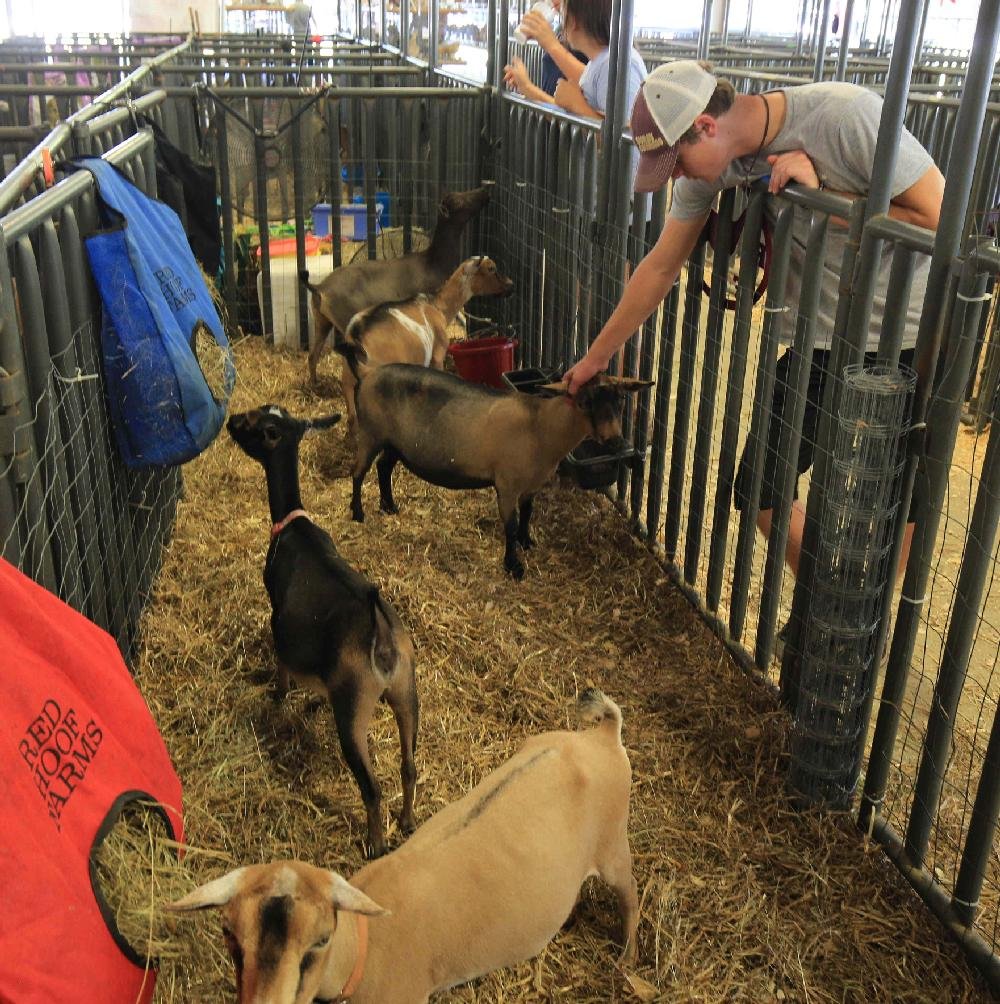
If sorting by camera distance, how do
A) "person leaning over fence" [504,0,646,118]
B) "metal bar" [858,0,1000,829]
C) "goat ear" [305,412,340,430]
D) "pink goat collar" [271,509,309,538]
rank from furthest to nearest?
"person leaning over fence" [504,0,646,118] → "goat ear" [305,412,340,430] → "pink goat collar" [271,509,309,538] → "metal bar" [858,0,1000,829]

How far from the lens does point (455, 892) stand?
7.48 ft

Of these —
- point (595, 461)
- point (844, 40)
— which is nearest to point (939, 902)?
point (595, 461)

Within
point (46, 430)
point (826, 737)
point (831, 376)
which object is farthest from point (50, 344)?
point (826, 737)

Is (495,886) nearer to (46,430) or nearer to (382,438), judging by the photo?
(46,430)

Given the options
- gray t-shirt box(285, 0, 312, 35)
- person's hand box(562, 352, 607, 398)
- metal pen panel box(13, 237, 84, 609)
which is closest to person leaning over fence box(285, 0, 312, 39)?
gray t-shirt box(285, 0, 312, 35)

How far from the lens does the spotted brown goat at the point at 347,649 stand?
9.66ft

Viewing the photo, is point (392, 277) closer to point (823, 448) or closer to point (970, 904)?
point (823, 448)

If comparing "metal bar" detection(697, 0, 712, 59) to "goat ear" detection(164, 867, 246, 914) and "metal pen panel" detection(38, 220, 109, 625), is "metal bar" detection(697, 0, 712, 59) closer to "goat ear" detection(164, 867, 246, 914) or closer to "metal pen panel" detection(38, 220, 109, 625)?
"metal pen panel" detection(38, 220, 109, 625)

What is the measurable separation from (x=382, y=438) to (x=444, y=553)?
62 centimetres

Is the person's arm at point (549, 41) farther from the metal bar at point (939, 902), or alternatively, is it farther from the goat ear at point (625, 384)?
the metal bar at point (939, 902)

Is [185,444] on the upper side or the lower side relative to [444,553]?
upper

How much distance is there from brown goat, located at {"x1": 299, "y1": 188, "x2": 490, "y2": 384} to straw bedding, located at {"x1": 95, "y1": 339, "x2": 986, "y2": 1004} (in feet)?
5.65

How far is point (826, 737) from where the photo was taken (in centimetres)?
307

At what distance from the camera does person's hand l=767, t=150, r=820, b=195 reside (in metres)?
3.08
